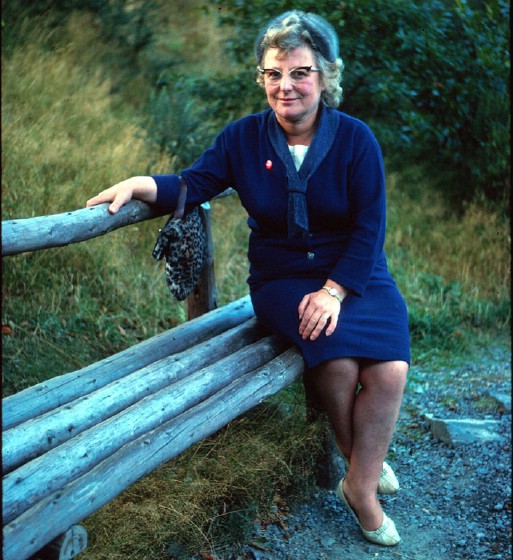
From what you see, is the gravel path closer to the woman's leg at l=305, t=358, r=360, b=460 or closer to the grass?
the grass

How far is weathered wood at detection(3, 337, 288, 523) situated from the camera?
6.42 feet

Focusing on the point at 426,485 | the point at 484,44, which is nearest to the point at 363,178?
the point at 426,485

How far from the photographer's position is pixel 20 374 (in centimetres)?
410

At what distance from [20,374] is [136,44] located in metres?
5.04

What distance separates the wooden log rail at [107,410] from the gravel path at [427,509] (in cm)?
72

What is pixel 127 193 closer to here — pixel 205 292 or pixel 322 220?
pixel 322 220

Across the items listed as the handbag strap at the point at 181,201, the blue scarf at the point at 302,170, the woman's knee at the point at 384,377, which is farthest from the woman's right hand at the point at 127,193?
the woman's knee at the point at 384,377

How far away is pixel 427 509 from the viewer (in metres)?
3.47

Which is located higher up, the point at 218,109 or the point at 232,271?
the point at 218,109

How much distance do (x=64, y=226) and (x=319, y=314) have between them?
96cm

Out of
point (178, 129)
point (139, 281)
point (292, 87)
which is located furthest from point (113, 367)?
point (178, 129)

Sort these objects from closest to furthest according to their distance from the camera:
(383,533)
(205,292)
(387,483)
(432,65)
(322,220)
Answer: (322,220) → (383,533) → (387,483) → (205,292) → (432,65)

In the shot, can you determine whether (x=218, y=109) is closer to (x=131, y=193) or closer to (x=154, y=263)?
(x=154, y=263)

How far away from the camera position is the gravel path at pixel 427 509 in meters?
3.10
